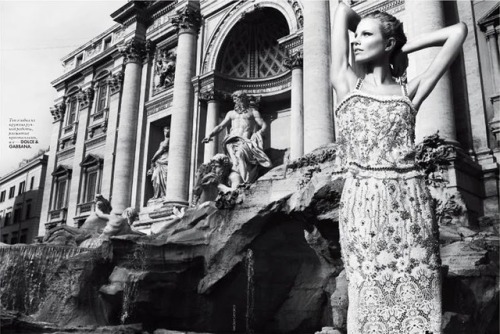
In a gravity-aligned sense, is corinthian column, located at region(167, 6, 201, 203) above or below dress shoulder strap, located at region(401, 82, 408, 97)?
above

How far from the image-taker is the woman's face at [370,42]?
2.63 m

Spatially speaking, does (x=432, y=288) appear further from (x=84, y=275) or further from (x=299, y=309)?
(x=84, y=275)

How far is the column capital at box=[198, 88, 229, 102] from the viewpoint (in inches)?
742

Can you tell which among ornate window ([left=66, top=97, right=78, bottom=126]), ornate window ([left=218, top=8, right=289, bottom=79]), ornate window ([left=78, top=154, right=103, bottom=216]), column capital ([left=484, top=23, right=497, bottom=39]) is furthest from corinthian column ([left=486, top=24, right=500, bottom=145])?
ornate window ([left=66, top=97, right=78, bottom=126])

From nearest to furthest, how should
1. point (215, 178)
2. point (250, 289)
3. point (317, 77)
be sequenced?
point (250, 289) < point (317, 77) < point (215, 178)

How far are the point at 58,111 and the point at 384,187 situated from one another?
2993 cm

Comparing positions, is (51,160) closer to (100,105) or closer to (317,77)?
(100,105)

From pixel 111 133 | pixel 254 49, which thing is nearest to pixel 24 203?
pixel 111 133

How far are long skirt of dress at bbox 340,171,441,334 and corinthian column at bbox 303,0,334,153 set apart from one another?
1125 cm

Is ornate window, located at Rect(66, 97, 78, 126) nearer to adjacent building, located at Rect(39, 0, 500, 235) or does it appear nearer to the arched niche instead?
adjacent building, located at Rect(39, 0, 500, 235)

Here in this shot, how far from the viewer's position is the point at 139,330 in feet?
26.6

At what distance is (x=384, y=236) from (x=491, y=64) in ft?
36.3

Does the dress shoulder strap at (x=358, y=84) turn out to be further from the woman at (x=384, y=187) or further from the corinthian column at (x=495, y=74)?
the corinthian column at (x=495, y=74)

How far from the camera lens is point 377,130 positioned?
2449 mm
